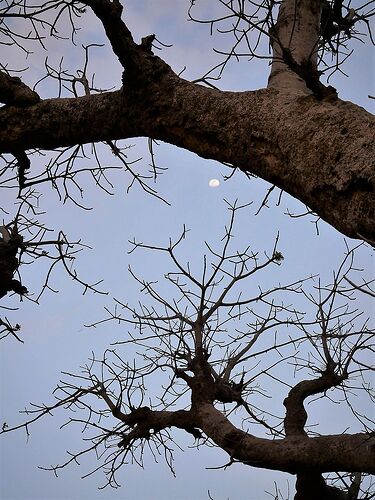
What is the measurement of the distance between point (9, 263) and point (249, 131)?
159 cm

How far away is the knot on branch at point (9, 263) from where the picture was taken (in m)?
2.56

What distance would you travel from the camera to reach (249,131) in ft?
5.17

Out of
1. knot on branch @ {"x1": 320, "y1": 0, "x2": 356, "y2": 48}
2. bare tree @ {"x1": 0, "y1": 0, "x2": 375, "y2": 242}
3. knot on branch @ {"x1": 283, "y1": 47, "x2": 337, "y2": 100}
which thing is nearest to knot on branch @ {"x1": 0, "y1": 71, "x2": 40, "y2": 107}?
bare tree @ {"x1": 0, "y1": 0, "x2": 375, "y2": 242}

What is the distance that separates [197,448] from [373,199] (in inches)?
116

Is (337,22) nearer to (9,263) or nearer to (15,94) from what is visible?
(15,94)

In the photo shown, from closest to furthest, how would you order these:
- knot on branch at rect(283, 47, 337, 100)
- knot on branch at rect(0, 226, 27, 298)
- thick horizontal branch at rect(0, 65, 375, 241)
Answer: thick horizontal branch at rect(0, 65, 375, 241)
knot on branch at rect(283, 47, 337, 100)
knot on branch at rect(0, 226, 27, 298)

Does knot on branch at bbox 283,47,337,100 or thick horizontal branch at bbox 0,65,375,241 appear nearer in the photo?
thick horizontal branch at bbox 0,65,375,241

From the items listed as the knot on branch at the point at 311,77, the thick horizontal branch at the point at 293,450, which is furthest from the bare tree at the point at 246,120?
the thick horizontal branch at the point at 293,450

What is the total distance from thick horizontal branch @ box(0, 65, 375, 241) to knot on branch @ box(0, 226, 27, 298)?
1.99 ft

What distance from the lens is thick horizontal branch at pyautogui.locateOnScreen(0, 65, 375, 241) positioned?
48.0 inches

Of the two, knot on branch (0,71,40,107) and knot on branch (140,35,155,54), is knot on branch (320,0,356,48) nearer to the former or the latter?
knot on branch (140,35,155,54)

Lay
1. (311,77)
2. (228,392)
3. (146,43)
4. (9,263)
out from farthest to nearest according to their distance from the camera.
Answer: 1. (228,392)
2. (9,263)
3. (146,43)
4. (311,77)

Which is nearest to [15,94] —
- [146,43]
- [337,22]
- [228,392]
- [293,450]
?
[146,43]

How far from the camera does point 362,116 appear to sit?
1.33 metres
